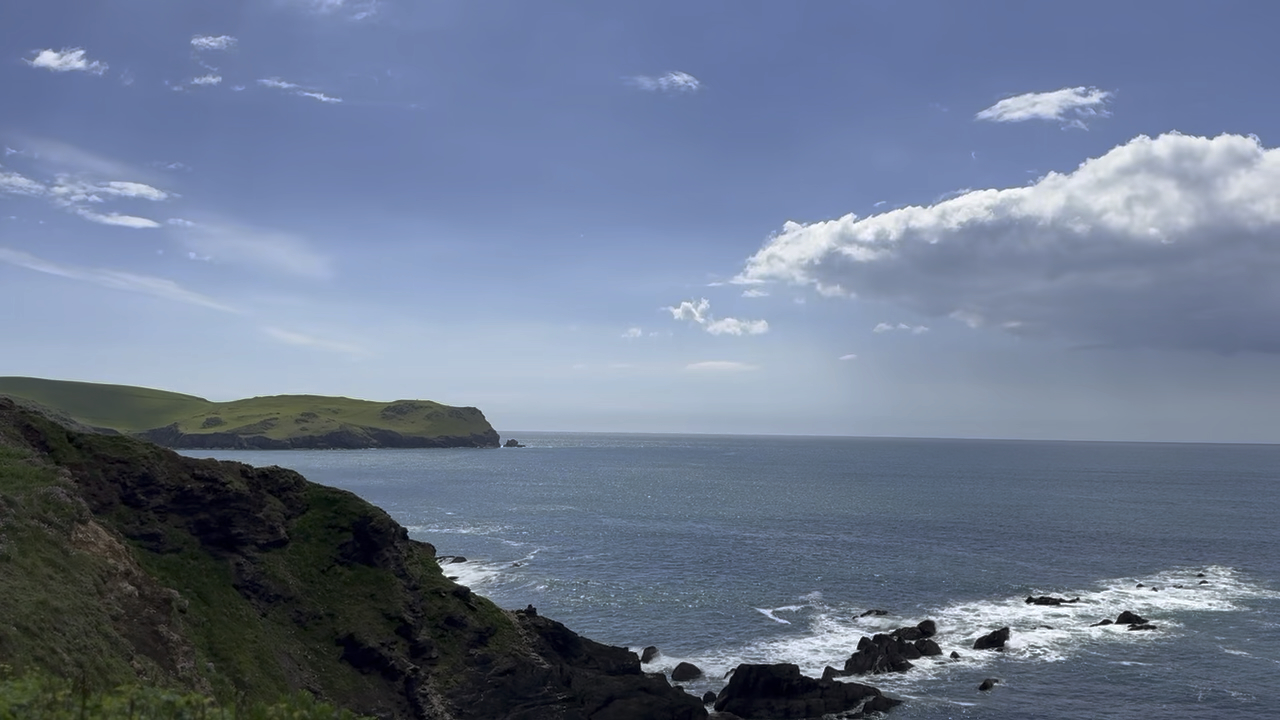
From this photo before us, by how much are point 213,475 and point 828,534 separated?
91887 millimetres

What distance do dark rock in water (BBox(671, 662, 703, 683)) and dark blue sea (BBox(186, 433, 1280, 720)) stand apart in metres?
1.00

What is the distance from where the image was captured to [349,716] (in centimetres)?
→ 1556

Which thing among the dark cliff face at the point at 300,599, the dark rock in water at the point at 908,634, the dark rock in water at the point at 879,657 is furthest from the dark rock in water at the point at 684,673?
the dark rock in water at the point at 908,634

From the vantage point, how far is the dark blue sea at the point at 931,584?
57281mm

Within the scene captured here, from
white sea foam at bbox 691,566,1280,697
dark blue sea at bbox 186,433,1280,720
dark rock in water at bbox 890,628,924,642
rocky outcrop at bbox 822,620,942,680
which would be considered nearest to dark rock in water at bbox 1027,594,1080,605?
white sea foam at bbox 691,566,1280,697

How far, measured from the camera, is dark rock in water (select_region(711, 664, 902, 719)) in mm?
52031

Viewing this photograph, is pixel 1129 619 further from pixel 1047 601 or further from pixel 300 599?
pixel 300 599

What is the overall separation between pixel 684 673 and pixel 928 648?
Answer: 68.0ft

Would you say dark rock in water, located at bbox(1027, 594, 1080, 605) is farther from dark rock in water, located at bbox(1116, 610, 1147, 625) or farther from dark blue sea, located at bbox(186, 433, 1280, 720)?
dark rock in water, located at bbox(1116, 610, 1147, 625)

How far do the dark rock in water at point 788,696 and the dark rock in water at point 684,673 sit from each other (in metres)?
4.65

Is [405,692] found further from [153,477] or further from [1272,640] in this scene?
[1272,640]

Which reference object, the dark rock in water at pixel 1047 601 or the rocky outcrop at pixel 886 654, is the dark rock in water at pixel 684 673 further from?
the dark rock in water at pixel 1047 601

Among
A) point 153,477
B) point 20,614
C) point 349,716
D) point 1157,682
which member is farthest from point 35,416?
point 1157,682

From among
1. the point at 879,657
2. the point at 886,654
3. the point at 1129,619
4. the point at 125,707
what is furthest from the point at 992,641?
the point at 125,707
